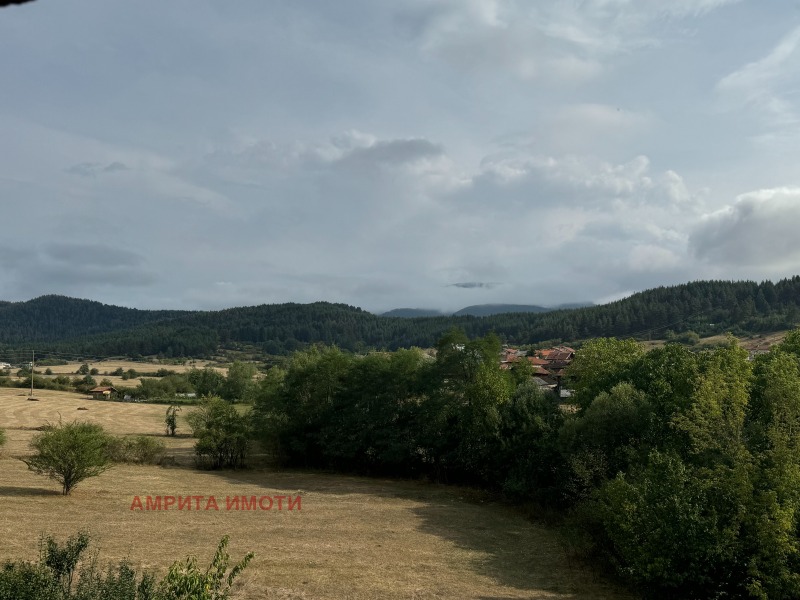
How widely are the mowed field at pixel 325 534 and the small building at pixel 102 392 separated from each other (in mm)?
66604

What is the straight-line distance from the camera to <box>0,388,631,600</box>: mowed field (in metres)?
19.7

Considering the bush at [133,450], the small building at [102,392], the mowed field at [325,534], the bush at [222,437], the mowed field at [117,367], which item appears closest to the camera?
the mowed field at [325,534]

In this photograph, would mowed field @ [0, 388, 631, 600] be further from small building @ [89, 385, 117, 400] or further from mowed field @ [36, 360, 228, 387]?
mowed field @ [36, 360, 228, 387]

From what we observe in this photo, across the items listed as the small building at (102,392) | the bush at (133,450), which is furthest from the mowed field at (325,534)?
the small building at (102,392)

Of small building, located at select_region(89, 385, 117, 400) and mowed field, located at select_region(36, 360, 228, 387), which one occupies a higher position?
mowed field, located at select_region(36, 360, 228, 387)

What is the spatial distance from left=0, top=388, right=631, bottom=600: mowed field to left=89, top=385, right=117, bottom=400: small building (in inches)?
2622

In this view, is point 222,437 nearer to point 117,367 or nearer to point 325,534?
point 325,534

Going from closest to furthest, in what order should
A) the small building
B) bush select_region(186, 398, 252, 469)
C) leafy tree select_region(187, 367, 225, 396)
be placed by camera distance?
bush select_region(186, 398, 252, 469) → leafy tree select_region(187, 367, 225, 396) → the small building

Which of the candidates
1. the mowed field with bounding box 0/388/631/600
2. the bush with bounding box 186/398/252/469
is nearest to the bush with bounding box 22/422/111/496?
the mowed field with bounding box 0/388/631/600

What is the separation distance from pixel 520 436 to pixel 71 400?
272 feet

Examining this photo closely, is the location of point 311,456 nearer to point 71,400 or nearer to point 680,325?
point 71,400

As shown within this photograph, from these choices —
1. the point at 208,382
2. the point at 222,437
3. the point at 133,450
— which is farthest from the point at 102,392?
the point at 222,437

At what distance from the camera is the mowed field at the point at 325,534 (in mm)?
19688

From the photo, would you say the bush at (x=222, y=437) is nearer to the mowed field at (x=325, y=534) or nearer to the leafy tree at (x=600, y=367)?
the mowed field at (x=325, y=534)
